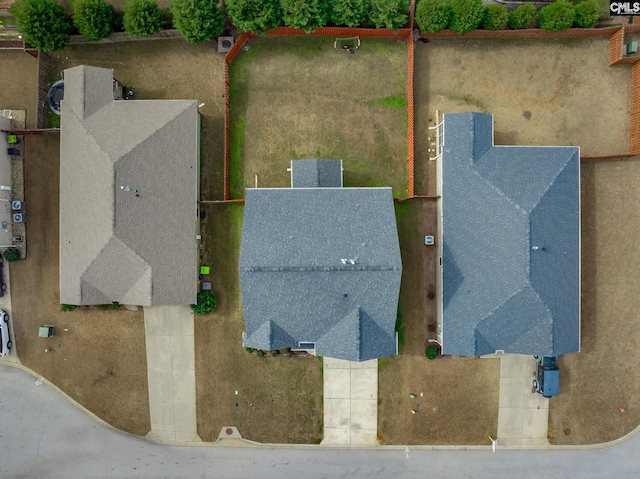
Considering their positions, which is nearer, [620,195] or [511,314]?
[511,314]

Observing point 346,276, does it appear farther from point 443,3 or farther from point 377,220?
point 443,3

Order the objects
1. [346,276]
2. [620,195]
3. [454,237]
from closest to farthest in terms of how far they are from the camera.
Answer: [346,276] → [454,237] → [620,195]

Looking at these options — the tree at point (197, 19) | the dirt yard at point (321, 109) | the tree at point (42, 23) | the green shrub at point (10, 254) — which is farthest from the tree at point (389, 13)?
the green shrub at point (10, 254)

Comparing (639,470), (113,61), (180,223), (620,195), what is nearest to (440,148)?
(620,195)

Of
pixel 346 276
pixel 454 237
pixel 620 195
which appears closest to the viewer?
pixel 346 276

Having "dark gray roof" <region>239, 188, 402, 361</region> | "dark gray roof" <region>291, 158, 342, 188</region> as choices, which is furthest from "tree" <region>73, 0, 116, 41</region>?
"dark gray roof" <region>291, 158, 342, 188</region>

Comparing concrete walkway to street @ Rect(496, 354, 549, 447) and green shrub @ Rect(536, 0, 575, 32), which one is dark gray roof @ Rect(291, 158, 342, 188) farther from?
concrete walkway to street @ Rect(496, 354, 549, 447)

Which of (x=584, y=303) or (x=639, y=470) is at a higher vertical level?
(x=584, y=303)
